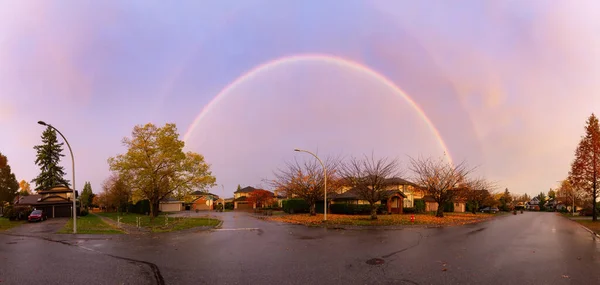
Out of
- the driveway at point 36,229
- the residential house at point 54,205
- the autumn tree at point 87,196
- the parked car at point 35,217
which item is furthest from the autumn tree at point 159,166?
the autumn tree at point 87,196

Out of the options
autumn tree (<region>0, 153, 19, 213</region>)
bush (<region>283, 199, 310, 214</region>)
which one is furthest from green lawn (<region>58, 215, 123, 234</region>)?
autumn tree (<region>0, 153, 19, 213</region>)

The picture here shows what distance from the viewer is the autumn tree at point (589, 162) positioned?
38.1 metres

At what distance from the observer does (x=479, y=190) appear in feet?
187

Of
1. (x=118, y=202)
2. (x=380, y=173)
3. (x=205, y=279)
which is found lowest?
(x=118, y=202)

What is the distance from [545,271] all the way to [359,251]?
639 centimetres

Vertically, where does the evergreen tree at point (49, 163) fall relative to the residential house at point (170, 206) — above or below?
above

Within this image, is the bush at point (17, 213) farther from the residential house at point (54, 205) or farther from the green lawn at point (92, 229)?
the green lawn at point (92, 229)

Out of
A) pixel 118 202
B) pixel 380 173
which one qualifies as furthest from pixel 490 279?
pixel 118 202

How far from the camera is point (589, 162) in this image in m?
38.6

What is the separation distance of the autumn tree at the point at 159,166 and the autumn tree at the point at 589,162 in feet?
143

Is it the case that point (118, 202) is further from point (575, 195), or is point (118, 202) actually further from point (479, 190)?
point (575, 195)

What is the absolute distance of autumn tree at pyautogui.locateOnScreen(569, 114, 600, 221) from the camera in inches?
1500

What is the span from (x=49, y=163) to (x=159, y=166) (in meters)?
59.4

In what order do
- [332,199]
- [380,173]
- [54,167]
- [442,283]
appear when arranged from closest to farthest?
[442,283]
[380,173]
[332,199]
[54,167]
